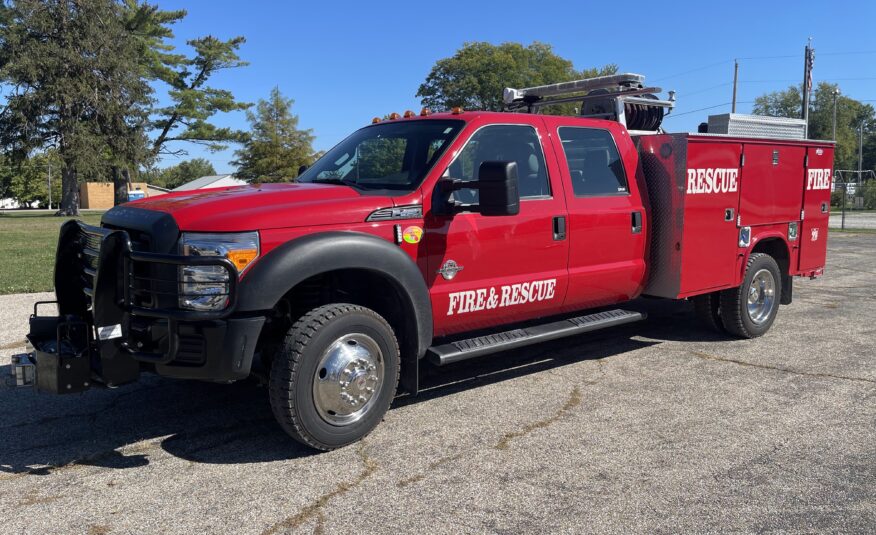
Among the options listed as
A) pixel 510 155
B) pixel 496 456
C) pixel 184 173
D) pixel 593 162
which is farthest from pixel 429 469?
pixel 184 173

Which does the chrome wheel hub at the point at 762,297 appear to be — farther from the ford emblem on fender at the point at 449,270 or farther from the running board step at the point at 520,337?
the ford emblem on fender at the point at 449,270

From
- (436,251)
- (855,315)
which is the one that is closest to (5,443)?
(436,251)

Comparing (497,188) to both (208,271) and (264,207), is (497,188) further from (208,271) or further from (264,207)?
(208,271)

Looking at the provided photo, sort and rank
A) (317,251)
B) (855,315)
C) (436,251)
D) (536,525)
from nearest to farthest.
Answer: (536,525) → (317,251) → (436,251) → (855,315)

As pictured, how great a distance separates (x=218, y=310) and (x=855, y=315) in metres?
7.28

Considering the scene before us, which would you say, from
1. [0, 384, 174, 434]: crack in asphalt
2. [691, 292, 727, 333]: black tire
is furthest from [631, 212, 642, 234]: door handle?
[0, 384, 174, 434]: crack in asphalt

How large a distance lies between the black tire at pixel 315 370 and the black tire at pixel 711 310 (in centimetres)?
387

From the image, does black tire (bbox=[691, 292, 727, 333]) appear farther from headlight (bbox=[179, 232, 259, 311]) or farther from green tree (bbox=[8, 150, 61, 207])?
green tree (bbox=[8, 150, 61, 207])

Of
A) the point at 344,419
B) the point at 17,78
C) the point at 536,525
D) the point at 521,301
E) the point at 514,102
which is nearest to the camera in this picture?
the point at 536,525

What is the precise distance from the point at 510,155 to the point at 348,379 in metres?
2.01

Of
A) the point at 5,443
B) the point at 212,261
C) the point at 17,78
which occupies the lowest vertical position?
the point at 5,443

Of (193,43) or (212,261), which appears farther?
(193,43)

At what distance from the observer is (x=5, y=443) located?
4266mm

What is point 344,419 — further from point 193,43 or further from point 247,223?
point 193,43
